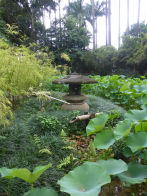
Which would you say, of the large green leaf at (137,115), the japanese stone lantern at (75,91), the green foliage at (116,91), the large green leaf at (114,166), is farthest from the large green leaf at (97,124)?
the green foliage at (116,91)

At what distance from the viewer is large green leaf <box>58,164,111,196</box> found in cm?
91

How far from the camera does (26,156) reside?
A: 187 centimetres

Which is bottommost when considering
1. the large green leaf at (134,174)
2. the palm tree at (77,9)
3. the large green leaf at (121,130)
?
the large green leaf at (134,174)

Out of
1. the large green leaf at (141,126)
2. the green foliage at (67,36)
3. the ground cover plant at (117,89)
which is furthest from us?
the green foliage at (67,36)

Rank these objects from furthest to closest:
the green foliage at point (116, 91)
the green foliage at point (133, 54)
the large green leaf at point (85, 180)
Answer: the green foliage at point (133, 54), the green foliage at point (116, 91), the large green leaf at point (85, 180)

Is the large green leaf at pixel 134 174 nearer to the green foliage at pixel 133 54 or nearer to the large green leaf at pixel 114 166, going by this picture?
the large green leaf at pixel 114 166

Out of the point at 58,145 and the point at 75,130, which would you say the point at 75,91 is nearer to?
the point at 75,130

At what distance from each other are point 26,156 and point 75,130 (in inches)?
48.0

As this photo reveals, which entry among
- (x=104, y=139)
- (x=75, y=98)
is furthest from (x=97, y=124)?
(x=75, y=98)

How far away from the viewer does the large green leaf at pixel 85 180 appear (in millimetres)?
910

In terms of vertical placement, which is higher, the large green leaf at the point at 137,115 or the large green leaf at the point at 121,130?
the large green leaf at the point at 137,115

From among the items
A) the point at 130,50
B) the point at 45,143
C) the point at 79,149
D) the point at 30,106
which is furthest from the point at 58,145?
the point at 130,50

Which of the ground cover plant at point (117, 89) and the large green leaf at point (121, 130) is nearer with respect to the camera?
the large green leaf at point (121, 130)

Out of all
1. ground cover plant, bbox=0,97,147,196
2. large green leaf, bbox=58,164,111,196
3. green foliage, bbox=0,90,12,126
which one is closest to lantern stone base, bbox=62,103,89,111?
green foliage, bbox=0,90,12,126
